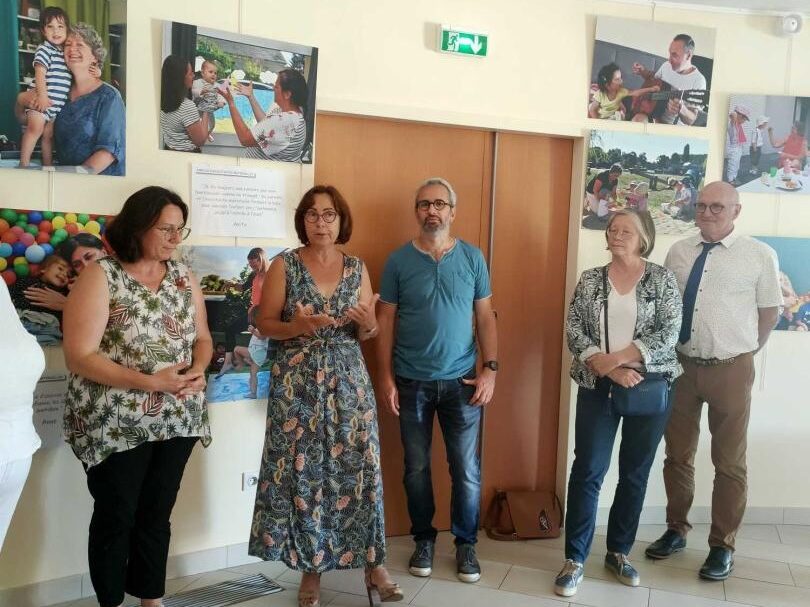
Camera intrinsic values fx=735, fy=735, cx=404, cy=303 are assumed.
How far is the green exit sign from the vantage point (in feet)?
10.3

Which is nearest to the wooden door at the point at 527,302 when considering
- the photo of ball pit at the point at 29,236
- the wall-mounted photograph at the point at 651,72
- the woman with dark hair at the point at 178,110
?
the wall-mounted photograph at the point at 651,72

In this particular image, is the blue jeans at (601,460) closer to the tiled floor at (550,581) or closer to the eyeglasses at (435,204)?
the tiled floor at (550,581)

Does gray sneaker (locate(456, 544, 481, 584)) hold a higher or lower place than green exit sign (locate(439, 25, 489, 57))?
lower

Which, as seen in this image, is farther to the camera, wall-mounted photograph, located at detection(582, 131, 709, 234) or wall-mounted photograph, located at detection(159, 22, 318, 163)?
wall-mounted photograph, located at detection(582, 131, 709, 234)

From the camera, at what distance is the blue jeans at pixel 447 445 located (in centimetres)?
288

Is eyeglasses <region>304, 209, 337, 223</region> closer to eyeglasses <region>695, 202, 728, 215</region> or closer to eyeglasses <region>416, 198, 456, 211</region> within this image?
eyeglasses <region>416, 198, 456, 211</region>

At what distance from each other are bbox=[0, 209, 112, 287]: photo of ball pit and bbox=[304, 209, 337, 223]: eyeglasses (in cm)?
78

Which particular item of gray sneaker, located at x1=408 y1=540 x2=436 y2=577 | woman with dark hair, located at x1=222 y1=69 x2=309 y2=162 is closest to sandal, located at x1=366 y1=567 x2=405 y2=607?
gray sneaker, located at x1=408 y1=540 x2=436 y2=577

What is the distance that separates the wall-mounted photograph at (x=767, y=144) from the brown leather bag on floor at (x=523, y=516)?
5.89ft

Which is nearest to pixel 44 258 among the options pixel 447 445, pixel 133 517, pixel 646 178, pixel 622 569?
pixel 133 517

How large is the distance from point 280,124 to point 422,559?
5.99ft

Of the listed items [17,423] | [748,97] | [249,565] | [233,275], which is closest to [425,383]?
[233,275]

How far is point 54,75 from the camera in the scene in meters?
2.44

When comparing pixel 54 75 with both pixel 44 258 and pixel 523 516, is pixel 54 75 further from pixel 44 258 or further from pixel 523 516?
pixel 523 516
